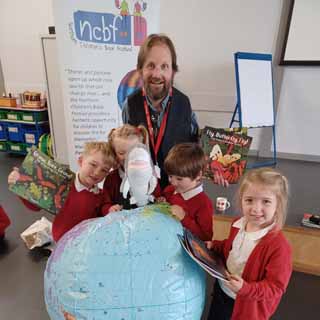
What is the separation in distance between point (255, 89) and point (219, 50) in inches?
34.2

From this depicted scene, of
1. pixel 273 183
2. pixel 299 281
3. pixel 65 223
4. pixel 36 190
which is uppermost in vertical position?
pixel 273 183

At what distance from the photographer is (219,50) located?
12.6ft

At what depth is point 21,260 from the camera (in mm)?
1929

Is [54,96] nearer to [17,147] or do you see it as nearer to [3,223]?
[17,147]

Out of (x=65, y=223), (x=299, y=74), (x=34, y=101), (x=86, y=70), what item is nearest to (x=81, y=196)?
(x=65, y=223)

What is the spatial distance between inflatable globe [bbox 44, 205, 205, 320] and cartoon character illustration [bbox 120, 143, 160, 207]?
11 cm

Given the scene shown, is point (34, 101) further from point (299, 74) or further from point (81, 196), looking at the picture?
point (299, 74)

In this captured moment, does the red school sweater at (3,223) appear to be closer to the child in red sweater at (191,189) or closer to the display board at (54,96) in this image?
the display board at (54,96)

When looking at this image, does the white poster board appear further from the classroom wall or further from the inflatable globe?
the classroom wall

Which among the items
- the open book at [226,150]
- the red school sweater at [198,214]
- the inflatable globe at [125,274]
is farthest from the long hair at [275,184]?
the open book at [226,150]

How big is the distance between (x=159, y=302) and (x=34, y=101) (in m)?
3.76

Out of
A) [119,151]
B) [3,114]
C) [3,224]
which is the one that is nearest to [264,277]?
[119,151]

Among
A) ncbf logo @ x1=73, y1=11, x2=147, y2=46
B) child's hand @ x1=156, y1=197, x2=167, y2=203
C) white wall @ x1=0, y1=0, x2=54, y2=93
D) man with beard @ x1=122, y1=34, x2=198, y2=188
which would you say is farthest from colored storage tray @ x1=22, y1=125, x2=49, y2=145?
child's hand @ x1=156, y1=197, x2=167, y2=203

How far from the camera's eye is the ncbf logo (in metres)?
1.78
